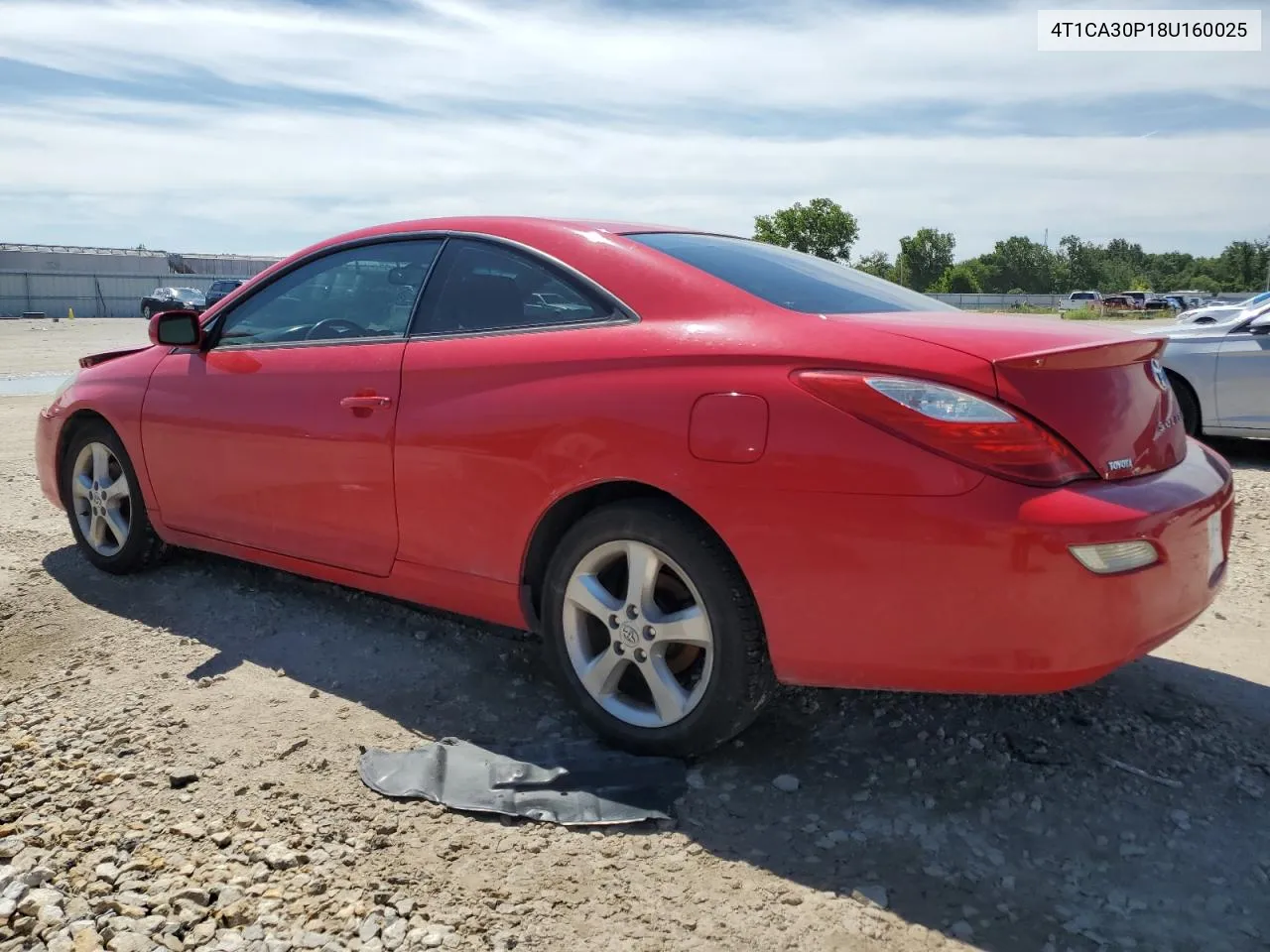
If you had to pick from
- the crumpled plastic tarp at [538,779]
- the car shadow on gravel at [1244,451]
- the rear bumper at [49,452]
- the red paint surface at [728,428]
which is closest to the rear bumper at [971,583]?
the red paint surface at [728,428]

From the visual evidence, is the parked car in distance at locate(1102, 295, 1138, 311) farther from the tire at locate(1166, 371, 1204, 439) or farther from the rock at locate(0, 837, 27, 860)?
the rock at locate(0, 837, 27, 860)

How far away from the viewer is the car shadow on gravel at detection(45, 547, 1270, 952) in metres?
2.29

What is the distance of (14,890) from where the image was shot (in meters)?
2.33

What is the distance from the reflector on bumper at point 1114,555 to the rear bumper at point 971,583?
0.02 metres

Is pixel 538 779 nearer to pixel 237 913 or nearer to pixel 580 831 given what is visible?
pixel 580 831

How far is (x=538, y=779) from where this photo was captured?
9.29ft

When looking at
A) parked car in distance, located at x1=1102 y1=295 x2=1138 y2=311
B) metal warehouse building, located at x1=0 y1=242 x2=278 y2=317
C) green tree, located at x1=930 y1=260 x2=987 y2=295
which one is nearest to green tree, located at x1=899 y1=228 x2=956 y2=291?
green tree, located at x1=930 y1=260 x2=987 y2=295

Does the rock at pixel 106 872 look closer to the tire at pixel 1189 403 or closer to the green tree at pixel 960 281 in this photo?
the tire at pixel 1189 403

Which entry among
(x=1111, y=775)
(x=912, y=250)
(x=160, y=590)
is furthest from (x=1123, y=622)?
(x=912, y=250)

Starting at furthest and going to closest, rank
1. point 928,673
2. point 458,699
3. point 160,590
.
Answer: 1. point 160,590
2. point 458,699
3. point 928,673

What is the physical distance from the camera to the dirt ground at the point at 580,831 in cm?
224

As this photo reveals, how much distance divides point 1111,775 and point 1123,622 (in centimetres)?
65

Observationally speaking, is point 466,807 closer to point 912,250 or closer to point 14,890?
point 14,890

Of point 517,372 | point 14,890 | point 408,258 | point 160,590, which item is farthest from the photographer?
point 160,590
